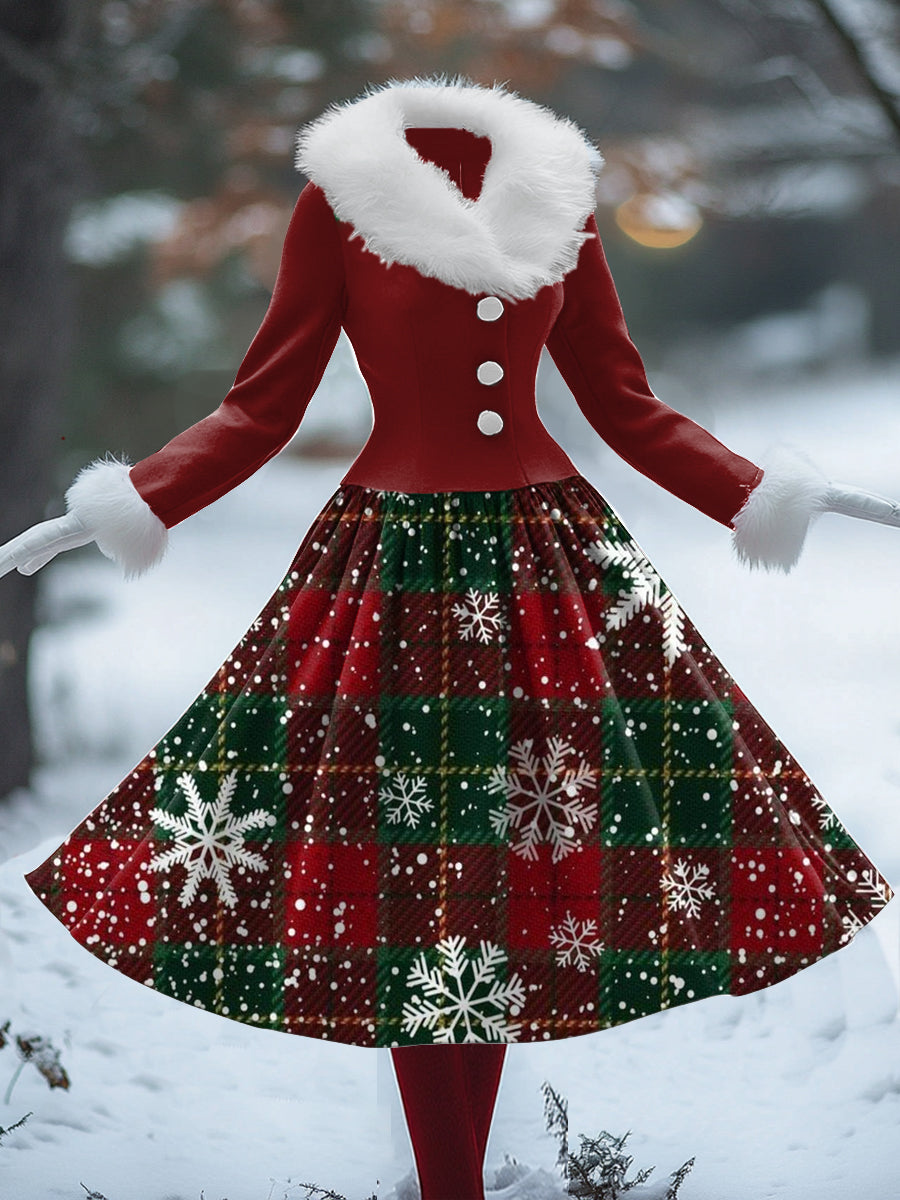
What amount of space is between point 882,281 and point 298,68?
3.84 ft

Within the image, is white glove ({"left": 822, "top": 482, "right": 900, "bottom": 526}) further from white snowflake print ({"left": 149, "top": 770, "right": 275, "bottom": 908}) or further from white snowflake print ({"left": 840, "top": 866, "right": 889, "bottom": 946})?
white snowflake print ({"left": 149, "top": 770, "right": 275, "bottom": 908})

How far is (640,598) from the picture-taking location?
1406 millimetres

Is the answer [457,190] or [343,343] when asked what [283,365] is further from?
[343,343]

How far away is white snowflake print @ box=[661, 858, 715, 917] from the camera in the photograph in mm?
1355

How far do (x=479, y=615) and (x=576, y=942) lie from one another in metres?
0.35

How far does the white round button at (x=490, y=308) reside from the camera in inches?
55.2

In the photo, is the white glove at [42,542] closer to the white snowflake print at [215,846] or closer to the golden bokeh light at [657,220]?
the white snowflake print at [215,846]

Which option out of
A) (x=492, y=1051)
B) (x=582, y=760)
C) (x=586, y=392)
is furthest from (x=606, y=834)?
(x=586, y=392)

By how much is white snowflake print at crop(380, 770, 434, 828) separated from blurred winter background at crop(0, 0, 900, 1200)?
112cm

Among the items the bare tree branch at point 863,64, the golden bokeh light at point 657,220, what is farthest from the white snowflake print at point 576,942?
the bare tree branch at point 863,64

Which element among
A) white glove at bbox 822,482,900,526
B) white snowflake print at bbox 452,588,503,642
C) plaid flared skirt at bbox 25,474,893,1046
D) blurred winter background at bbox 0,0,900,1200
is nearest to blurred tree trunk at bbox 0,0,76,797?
blurred winter background at bbox 0,0,900,1200

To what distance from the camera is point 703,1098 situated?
1.99m

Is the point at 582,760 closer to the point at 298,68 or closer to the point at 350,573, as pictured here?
the point at 350,573

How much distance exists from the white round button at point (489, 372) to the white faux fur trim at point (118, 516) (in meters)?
0.38
